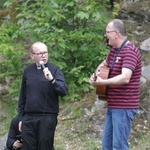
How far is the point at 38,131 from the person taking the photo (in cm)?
446

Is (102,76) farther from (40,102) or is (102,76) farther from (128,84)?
(40,102)

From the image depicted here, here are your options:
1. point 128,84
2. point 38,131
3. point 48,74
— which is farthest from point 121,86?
point 38,131

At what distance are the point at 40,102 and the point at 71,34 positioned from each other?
2.87 meters

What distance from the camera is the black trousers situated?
4.41 m

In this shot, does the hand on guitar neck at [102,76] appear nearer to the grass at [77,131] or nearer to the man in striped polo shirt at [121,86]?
the man in striped polo shirt at [121,86]

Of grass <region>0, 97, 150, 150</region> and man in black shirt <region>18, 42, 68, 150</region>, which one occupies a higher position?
man in black shirt <region>18, 42, 68, 150</region>

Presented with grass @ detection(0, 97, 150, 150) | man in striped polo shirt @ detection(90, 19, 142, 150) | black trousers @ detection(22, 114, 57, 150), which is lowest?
grass @ detection(0, 97, 150, 150)

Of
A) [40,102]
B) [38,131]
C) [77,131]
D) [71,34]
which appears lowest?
[77,131]

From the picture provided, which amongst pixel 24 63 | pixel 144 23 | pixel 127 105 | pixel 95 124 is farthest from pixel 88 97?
pixel 127 105

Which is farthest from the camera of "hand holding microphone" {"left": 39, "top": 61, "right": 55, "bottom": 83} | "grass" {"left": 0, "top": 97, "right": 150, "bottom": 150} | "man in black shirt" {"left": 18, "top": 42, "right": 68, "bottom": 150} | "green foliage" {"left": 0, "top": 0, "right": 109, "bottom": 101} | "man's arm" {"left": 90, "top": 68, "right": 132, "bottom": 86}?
"green foliage" {"left": 0, "top": 0, "right": 109, "bottom": 101}

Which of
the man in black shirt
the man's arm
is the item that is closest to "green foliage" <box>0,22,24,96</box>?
the man in black shirt

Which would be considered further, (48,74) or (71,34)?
(71,34)

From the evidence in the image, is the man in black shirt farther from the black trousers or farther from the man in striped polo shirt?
the man in striped polo shirt

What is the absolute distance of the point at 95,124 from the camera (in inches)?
242
